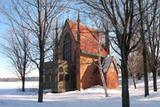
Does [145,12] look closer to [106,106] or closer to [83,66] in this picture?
[106,106]

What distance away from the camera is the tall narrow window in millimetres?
48362

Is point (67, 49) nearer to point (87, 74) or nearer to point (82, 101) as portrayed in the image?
point (87, 74)

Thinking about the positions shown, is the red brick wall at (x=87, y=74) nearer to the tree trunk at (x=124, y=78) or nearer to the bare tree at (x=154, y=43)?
the bare tree at (x=154, y=43)

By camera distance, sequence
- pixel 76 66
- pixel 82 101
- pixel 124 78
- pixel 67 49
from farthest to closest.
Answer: pixel 67 49
pixel 76 66
pixel 82 101
pixel 124 78

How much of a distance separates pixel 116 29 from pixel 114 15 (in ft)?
1.84

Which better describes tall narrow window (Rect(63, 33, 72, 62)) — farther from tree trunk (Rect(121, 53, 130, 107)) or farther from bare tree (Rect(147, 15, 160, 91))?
tree trunk (Rect(121, 53, 130, 107))

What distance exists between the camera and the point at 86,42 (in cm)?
4831

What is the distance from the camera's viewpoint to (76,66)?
4688cm

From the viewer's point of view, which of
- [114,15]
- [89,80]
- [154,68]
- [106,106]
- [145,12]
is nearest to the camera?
[114,15]


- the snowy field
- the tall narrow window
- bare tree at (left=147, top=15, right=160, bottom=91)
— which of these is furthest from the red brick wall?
bare tree at (left=147, top=15, right=160, bottom=91)

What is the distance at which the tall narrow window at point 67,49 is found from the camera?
48362mm

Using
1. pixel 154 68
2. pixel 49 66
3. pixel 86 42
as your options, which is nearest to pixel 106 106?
pixel 154 68

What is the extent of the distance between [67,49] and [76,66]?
3.69m

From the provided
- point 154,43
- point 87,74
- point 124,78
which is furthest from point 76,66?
point 124,78
